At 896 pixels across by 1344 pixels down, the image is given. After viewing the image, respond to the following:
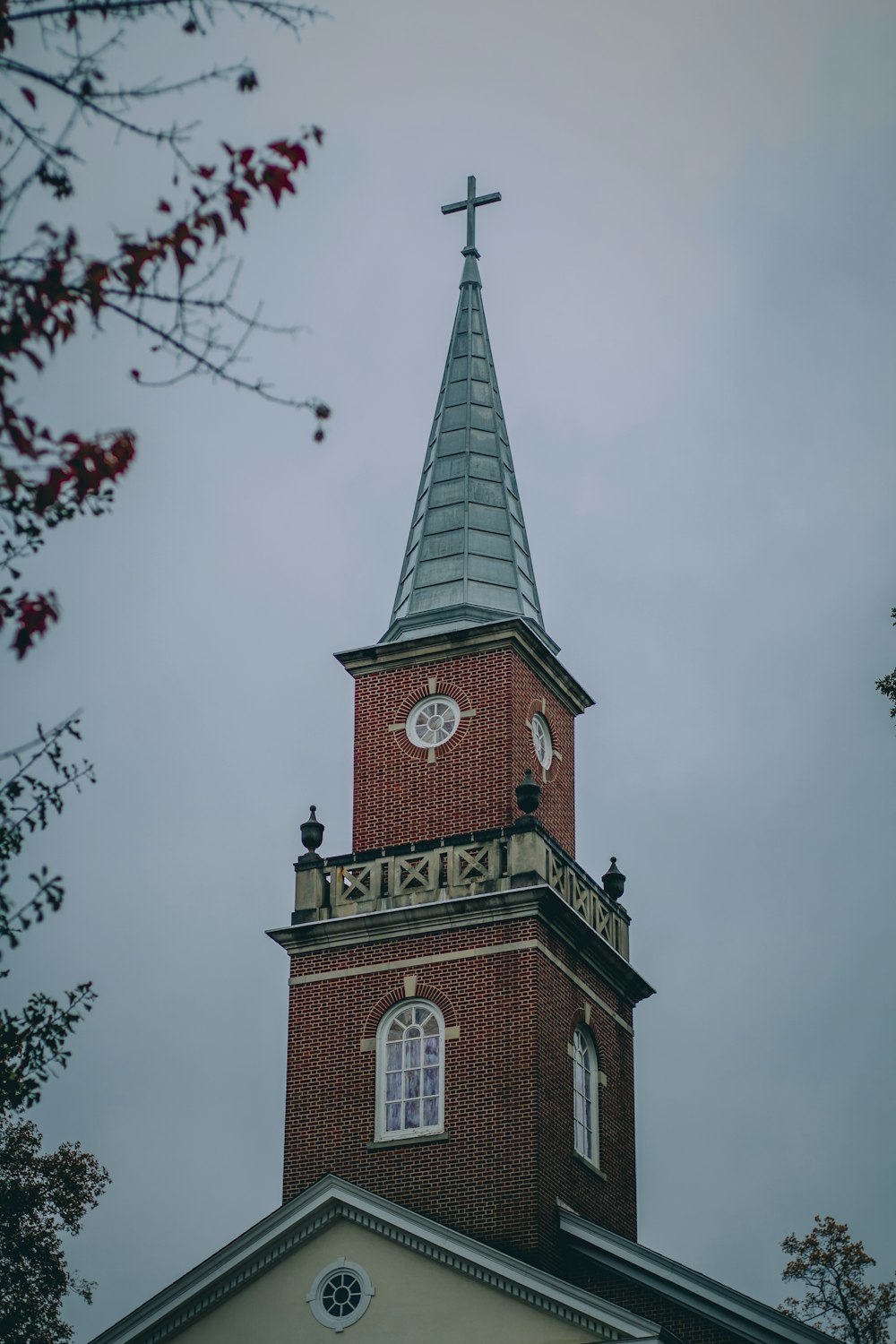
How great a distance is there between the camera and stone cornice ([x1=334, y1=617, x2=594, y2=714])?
3180 cm

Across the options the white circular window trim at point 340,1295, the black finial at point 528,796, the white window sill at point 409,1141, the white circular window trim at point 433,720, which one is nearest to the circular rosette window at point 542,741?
the white circular window trim at point 433,720

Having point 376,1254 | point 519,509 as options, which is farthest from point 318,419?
point 519,509

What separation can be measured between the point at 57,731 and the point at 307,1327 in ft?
52.7

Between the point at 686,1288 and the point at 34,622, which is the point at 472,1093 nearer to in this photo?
the point at 686,1288

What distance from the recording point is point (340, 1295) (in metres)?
26.5

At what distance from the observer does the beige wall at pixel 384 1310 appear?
2544 centimetres

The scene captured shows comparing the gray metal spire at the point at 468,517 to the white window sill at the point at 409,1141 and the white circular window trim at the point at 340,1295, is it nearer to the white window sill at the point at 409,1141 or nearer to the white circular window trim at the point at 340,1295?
the white window sill at the point at 409,1141

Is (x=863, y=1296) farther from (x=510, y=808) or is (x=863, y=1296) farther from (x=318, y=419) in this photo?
(x=318, y=419)

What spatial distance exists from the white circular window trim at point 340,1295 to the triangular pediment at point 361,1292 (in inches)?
0.5

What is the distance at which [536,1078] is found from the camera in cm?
2806

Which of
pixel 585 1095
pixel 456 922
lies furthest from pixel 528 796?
pixel 585 1095

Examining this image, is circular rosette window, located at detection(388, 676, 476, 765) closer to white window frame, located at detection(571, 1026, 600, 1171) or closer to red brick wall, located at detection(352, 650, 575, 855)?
red brick wall, located at detection(352, 650, 575, 855)

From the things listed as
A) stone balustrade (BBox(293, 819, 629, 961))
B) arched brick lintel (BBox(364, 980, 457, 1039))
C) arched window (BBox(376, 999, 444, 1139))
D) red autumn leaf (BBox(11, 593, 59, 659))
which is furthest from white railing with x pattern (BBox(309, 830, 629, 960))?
red autumn leaf (BBox(11, 593, 59, 659))

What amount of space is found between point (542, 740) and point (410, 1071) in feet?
20.6
